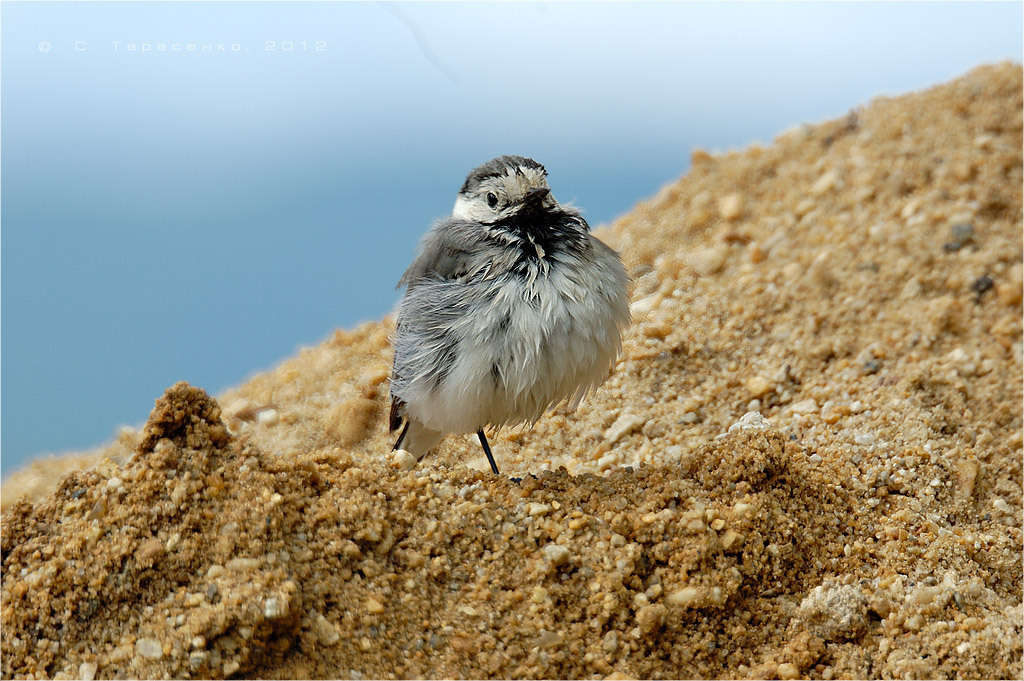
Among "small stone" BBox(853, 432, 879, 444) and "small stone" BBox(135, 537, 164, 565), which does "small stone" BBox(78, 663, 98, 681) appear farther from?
"small stone" BBox(853, 432, 879, 444)

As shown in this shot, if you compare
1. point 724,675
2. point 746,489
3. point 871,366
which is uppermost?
point 871,366

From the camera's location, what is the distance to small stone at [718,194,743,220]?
7765 mm

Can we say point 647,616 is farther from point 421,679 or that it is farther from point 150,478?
point 150,478

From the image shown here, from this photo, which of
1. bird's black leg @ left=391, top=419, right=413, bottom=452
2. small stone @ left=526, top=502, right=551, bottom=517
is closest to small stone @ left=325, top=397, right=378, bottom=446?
bird's black leg @ left=391, top=419, right=413, bottom=452

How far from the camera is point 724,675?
3.36m

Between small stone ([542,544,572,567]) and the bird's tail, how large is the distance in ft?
4.86

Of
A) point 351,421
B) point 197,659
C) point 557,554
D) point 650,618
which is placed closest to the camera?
point 197,659

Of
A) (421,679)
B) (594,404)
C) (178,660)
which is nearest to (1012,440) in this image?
(594,404)

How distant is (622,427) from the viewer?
5.03 metres

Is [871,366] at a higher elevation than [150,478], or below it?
below

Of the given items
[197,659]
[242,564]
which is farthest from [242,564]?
[197,659]

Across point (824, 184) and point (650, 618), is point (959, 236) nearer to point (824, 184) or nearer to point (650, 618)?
point (824, 184)

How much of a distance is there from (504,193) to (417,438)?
1617 mm

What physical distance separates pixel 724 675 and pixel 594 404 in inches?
88.2
